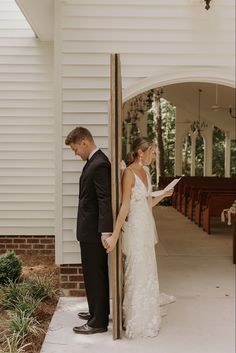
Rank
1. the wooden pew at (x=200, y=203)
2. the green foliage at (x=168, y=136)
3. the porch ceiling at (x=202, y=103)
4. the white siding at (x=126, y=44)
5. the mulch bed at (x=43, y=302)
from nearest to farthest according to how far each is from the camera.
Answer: the mulch bed at (x=43, y=302)
the white siding at (x=126, y=44)
the wooden pew at (x=200, y=203)
the porch ceiling at (x=202, y=103)
the green foliage at (x=168, y=136)

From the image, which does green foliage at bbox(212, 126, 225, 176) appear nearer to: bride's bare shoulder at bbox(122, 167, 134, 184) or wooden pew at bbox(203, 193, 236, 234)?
wooden pew at bbox(203, 193, 236, 234)

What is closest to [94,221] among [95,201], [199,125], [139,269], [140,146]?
[95,201]

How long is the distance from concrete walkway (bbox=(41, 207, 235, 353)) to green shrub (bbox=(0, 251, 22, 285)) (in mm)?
889

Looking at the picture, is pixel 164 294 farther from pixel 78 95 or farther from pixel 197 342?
pixel 78 95

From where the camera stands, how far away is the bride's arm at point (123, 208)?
13.0ft

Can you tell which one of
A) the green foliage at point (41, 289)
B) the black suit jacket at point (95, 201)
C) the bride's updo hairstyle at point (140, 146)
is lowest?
the green foliage at point (41, 289)

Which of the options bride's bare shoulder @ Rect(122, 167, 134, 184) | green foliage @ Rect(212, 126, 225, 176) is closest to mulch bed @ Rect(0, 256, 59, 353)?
bride's bare shoulder @ Rect(122, 167, 134, 184)

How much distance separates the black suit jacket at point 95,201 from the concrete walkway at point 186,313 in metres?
0.90

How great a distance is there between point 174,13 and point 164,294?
307 cm

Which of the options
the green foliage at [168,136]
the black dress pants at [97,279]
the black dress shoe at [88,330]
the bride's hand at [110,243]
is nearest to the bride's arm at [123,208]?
the bride's hand at [110,243]

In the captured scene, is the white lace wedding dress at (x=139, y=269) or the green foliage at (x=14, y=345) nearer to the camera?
the green foliage at (x=14, y=345)

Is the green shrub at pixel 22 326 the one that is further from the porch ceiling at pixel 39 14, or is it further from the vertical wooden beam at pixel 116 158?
the porch ceiling at pixel 39 14

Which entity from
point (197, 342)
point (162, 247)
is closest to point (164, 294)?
point (197, 342)

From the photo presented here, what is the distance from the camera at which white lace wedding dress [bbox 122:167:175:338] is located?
4246 millimetres
